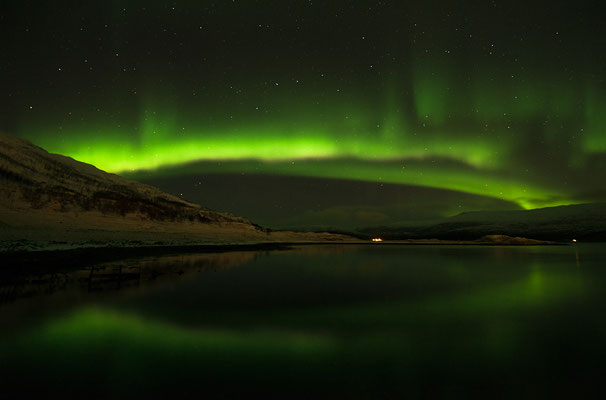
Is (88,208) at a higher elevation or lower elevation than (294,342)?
higher

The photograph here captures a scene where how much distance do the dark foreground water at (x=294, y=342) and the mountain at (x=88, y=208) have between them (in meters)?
59.6

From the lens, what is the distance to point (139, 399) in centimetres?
793

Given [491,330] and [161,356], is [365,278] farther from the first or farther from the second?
[161,356]

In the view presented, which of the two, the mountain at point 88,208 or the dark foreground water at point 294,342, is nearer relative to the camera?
the dark foreground water at point 294,342

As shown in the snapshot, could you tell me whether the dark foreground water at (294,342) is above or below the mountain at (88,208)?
below

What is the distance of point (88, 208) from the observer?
115375mm

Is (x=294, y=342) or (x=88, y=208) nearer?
(x=294, y=342)

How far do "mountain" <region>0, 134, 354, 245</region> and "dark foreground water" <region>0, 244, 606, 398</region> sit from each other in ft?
195

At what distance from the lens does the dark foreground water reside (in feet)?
28.9

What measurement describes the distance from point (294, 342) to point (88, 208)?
12002 cm

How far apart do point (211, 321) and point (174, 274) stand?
55.5ft

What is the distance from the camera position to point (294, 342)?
1255 centimetres

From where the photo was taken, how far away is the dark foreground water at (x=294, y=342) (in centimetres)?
882

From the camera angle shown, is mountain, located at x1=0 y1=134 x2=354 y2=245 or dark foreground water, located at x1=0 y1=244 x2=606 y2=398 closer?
dark foreground water, located at x1=0 y1=244 x2=606 y2=398
